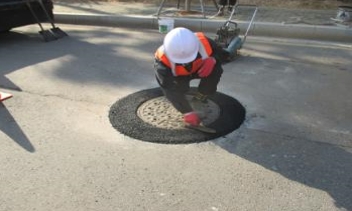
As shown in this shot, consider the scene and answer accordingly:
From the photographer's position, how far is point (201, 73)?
3963 millimetres

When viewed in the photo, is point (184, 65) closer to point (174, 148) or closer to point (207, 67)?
point (207, 67)

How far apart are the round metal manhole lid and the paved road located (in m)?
0.33

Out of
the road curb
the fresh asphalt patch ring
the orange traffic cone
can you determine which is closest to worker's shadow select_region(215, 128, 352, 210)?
the fresh asphalt patch ring

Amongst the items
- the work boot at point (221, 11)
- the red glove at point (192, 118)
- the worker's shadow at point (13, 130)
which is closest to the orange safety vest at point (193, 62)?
the red glove at point (192, 118)

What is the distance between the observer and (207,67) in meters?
3.93

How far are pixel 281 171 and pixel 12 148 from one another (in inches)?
88.3

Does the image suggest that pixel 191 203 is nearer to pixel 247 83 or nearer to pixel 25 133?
pixel 25 133

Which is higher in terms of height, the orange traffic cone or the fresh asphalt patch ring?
the fresh asphalt patch ring

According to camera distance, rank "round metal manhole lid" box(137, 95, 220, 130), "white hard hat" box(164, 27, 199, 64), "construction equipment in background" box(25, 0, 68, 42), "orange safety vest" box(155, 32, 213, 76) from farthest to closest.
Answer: "construction equipment in background" box(25, 0, 68, 42)
"round metal manhole lid" box(137, 95, 220, 130)
"orange safety vest" box(155, 32, 213, 76)
"white hard hat" box(164, 27, 199, 64)

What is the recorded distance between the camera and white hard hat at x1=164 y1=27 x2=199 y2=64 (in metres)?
3.70

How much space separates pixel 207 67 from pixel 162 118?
25.8 inches

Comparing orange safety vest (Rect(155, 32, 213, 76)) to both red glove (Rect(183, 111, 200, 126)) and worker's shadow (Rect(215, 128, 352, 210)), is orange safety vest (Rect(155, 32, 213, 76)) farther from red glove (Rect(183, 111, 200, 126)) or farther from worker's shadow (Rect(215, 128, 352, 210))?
worker's shadow (Rect(215, 128, 352, 210))

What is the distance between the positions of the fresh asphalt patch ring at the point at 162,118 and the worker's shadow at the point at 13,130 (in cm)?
79

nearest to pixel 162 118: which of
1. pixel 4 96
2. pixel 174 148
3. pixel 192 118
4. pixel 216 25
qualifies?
pixel 192 118
